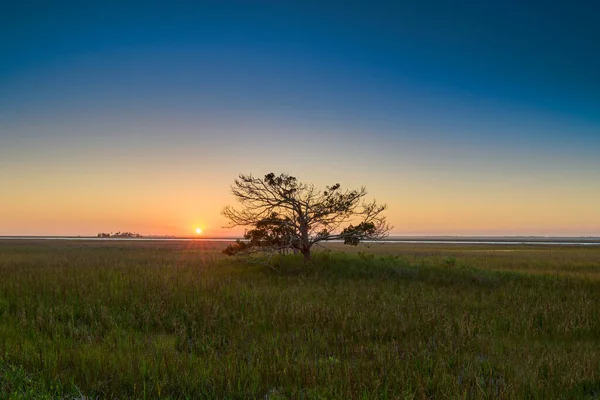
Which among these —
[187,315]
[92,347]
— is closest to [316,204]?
[187,315]

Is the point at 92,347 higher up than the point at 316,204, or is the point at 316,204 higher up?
the point at 316,204

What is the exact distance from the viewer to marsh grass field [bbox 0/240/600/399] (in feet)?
16.6

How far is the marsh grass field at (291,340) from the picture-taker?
5074mm

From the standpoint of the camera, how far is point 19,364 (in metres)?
5.77

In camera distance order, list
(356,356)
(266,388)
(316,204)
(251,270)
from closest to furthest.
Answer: (266,388) → (356,356) → (251,270) → (316,204)

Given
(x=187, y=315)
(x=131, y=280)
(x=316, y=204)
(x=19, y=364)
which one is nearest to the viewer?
(x=19, y=364)

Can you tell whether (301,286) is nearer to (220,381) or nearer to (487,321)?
(487,321)

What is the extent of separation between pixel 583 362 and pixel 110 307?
1043 centimetres

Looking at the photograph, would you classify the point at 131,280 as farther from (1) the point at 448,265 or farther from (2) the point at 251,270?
(1) the point at 448,265

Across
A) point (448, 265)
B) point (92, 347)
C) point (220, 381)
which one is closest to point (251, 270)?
point (448, 265)

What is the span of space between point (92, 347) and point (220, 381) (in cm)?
292

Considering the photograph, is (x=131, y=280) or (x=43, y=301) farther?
(x=131, y=280)

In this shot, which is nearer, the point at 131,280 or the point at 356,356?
the point at 356,356

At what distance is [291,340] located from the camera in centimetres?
730
